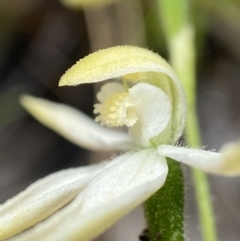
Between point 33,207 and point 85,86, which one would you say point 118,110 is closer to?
point 33,207

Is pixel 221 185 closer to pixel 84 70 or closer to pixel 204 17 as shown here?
pixel 204 17

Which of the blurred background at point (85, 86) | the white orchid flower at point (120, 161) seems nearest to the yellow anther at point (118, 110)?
the white orchid flower at point (120, 161)

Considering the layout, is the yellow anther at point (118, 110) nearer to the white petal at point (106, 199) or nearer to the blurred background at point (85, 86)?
the white petal at point (106, 199)

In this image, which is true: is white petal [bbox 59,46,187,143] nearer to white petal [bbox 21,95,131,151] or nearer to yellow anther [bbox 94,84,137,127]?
yellow anther [bbox 94,84,137,127]

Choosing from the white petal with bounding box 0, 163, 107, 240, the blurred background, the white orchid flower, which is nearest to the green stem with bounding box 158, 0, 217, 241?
the white orchid flower

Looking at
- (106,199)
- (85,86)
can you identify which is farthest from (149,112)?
(85,86)
